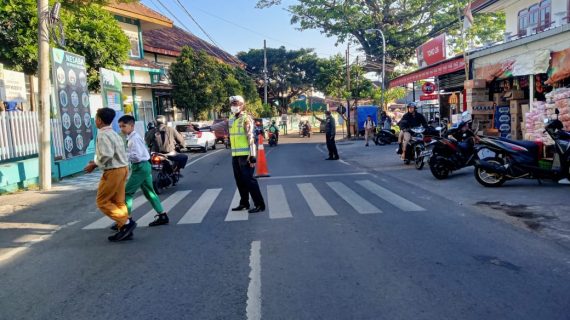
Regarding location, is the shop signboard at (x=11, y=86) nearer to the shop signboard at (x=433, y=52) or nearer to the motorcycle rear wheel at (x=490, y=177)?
the motorcycle rear wheel at (x=490, y=177)

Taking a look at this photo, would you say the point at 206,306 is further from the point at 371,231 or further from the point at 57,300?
the point at 371,231

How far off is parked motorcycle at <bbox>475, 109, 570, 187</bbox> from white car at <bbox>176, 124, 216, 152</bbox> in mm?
16973

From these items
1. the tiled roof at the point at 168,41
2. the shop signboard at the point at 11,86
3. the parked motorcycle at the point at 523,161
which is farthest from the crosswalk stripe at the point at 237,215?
the tiled roof at the point at 168,41

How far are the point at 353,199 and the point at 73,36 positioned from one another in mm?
13152

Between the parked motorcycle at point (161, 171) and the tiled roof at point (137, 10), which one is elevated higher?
the tiled roof at point (137, 10)

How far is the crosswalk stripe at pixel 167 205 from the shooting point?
7.44m

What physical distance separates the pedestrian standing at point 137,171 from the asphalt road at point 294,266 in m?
0.41

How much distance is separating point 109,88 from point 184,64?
14.5 metres

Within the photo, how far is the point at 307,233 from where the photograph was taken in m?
6.04

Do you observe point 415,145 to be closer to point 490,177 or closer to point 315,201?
point 490,177

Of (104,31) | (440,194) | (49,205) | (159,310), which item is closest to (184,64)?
(104,31)

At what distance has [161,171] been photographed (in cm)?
1060

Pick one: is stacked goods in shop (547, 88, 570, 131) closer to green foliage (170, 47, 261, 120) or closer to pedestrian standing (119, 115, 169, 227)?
pedestrian standing (119, 115, 169, 227)

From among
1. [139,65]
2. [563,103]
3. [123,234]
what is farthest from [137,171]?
[139,65]
